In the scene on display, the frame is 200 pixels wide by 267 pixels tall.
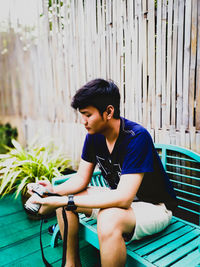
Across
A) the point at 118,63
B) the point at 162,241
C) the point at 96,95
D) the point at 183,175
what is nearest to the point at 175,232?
the point at 162,241

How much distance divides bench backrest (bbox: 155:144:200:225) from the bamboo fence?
0.40ft

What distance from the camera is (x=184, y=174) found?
2.02 meters

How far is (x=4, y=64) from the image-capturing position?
4730mm

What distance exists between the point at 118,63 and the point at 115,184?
1.42 m

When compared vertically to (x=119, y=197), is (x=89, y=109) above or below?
above

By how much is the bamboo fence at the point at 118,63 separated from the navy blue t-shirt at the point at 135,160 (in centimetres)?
55

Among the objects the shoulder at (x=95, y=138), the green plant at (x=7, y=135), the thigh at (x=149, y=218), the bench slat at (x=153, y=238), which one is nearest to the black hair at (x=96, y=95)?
the shoulder at (x=95, y=138)

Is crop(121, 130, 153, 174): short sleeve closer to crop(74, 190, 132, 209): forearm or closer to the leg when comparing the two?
crop(74, 190, 132, 209): forearm

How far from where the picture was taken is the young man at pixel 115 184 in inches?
53.4

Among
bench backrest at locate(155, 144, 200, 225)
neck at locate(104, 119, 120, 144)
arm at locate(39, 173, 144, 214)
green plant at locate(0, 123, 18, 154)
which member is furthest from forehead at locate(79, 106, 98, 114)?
green plant at locate(0, 123, 18, 154)

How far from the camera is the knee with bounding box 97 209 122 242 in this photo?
4.24 feet

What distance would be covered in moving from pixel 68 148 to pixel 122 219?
7.16 ft

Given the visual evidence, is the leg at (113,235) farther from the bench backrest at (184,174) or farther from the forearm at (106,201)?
the bench backrest at (184,174)

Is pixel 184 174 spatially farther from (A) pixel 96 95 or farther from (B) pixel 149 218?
(A) pixel 96 95
